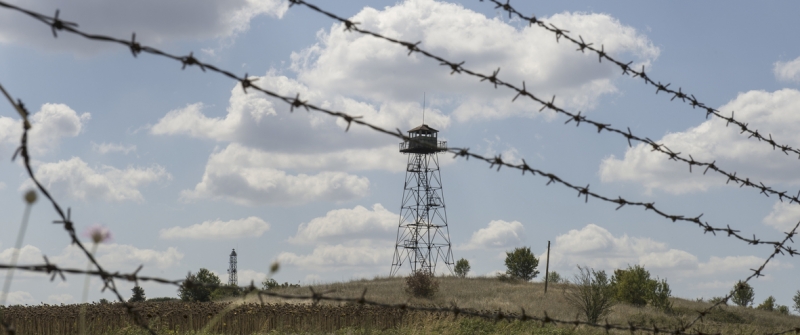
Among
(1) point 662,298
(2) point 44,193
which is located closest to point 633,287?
(1) point 662,298

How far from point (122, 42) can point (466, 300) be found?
34.0 metres

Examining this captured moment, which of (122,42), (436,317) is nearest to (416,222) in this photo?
(436,317)

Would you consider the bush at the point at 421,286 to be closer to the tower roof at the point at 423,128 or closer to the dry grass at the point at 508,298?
the dry grass at the point at 508,298

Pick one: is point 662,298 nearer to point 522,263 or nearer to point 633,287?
point 633,287

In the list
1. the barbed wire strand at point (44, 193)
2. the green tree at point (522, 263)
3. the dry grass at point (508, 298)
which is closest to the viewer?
the barbed wire strand at point (44, 193)

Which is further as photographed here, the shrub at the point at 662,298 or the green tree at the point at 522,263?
the green tree at the point at 522,263

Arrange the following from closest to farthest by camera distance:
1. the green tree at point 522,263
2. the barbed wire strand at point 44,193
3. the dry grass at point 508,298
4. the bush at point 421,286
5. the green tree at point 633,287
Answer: the barbed wire strand at point 44,193, the dry grass at point 508,298, the bush at point 421,286, the green tree at point 633,287, the green tree at point 522,263

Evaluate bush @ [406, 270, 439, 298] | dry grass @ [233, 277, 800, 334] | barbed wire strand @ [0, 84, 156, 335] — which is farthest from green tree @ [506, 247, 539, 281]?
barbed wire strand @ [0, 84, 156, 335]

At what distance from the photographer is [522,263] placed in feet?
192

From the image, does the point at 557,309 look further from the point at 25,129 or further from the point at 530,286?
the point at 25,129

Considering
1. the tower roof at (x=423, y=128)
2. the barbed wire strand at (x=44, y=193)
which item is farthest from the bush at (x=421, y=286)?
the barbed wire strand at (x=44, y=193)

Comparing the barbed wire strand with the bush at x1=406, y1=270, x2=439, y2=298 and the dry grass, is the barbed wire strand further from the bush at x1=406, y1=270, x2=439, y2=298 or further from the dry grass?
the bush at x1=406, y1=270, x2=439, y2=298

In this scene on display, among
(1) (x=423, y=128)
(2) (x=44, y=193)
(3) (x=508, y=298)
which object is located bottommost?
(3) (x=508, y=298)

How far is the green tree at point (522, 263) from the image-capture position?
5838 centimetres
